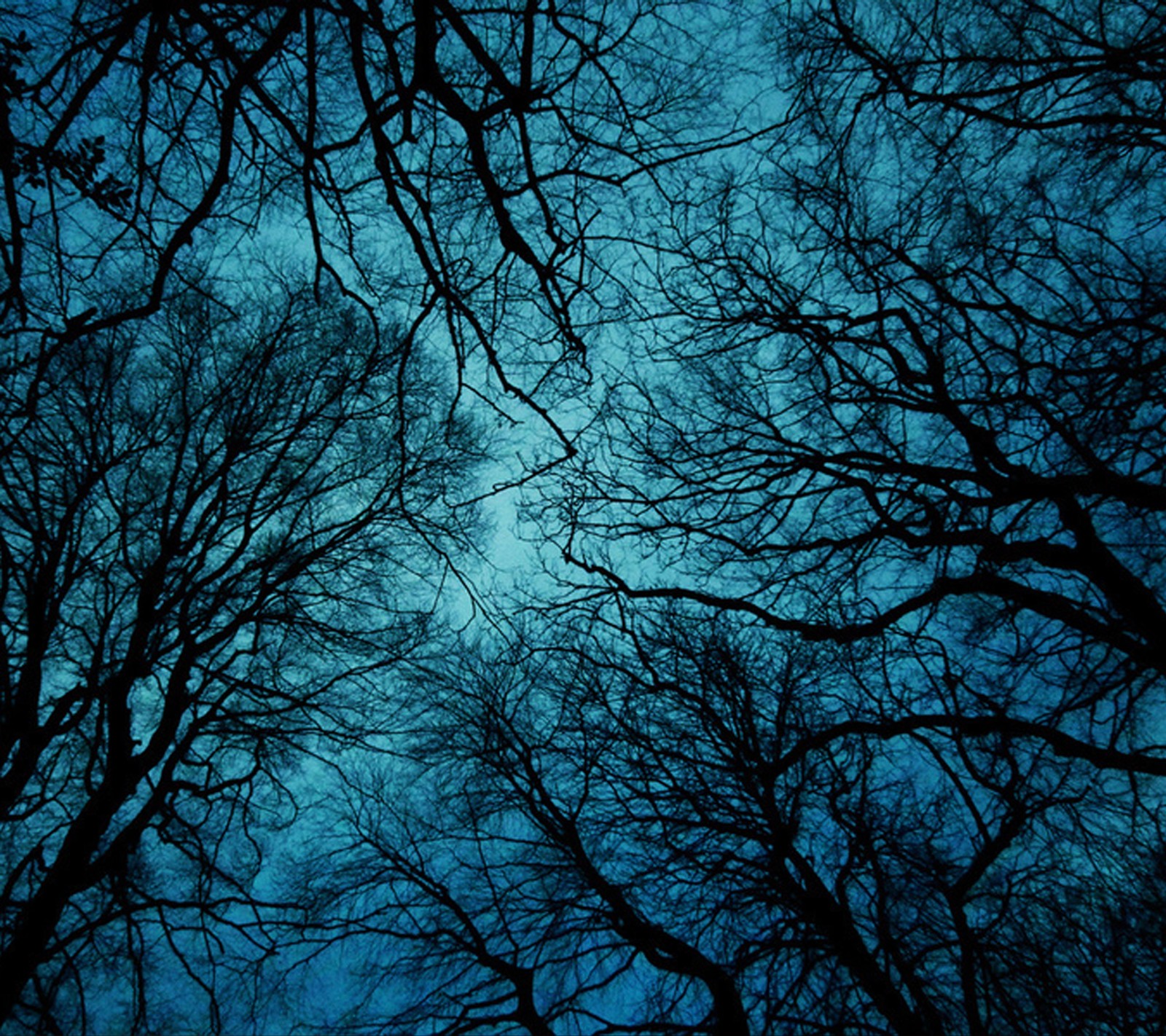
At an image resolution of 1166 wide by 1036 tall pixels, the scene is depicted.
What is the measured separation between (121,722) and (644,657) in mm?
3679

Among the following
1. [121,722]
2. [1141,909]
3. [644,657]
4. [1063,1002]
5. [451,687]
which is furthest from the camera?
[451,687]

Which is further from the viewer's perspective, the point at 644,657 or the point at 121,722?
the point at 644,657

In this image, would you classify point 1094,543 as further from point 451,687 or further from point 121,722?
point 121,722

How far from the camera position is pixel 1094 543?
14.0 feet

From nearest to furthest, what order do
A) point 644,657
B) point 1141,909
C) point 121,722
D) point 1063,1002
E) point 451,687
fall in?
point 1063,1002
point 1141,909
point 121,722
point 644,657
point 451,687

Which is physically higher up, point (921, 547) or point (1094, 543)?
point (921, 547)

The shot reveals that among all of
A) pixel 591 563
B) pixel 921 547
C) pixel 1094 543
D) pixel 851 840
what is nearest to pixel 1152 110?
pixel 1094 543

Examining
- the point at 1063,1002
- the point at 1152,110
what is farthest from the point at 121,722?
the point at 1152,110

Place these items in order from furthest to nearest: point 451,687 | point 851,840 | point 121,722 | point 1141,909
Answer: point 451,687 < point 851,840 < point 121,722 < point 1141,909

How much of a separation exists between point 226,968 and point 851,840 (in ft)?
17.5

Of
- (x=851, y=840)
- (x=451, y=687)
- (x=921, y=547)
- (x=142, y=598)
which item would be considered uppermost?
(x=142, y=598)

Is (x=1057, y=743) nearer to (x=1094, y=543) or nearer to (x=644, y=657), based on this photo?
(x=1094, y=543)

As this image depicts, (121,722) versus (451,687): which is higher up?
(451,687)

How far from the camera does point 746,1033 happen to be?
592 centimetres
